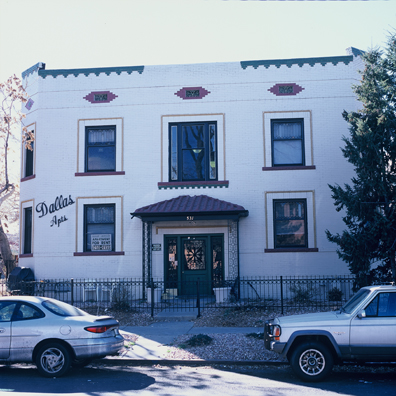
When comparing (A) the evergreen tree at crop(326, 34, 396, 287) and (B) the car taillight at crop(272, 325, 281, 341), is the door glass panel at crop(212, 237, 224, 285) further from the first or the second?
(B) the car taillight at crop(272, 325, 281, 341)

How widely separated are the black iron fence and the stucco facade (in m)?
0.57

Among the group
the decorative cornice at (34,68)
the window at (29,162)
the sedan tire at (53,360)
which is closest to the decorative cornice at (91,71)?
the decorative cornice at (34,68)

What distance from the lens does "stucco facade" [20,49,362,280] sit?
1769 centimetres

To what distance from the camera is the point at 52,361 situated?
8.63 metres

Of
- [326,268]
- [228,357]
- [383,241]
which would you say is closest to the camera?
[228,357]

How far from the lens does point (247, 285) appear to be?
17312mm

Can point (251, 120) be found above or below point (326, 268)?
above

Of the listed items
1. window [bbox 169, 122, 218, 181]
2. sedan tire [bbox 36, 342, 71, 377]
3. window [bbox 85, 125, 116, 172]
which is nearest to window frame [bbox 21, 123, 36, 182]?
window [bbox 85, 125, 116, 172]

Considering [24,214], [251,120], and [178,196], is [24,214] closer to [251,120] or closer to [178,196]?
[178,196]

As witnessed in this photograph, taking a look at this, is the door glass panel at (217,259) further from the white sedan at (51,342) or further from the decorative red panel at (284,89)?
the white sedan at (51,342)

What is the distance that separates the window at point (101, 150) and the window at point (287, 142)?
610cm

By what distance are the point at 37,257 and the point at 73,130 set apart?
199 inches

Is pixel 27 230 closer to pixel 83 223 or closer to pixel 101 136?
pixel 83 223

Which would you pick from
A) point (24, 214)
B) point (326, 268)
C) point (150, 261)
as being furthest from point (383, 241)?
point (24, 214)
